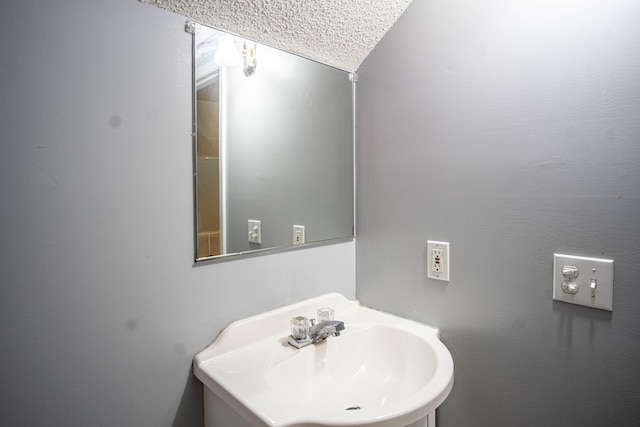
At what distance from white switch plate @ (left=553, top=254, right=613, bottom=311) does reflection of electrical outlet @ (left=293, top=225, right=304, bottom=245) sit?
707mm

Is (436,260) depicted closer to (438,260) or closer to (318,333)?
(438,260)

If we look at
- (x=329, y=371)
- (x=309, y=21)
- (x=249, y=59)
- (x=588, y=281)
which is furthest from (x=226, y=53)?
(x=588, y=281)

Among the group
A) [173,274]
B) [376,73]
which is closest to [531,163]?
[376,73]

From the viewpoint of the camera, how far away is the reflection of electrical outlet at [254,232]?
0.98 metres

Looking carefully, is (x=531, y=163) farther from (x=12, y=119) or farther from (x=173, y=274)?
(x=12, y=119)

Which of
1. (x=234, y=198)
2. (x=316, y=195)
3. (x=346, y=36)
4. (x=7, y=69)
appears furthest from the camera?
(x=316, y=195)

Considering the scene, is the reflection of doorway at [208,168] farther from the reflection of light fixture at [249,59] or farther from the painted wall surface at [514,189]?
the painted wall surface at [514,189]

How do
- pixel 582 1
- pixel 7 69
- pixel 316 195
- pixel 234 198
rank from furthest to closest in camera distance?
pixel 316 195 < pixel 234 198 < pixel 582 1 < pixel 7 69

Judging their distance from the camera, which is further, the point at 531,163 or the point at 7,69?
the point at 531,163

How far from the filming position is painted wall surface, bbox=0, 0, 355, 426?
2.09ft

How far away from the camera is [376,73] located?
1.15m

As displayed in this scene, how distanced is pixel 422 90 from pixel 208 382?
39.7 inches

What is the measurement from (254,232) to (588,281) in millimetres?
851

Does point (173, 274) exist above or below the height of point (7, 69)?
below
